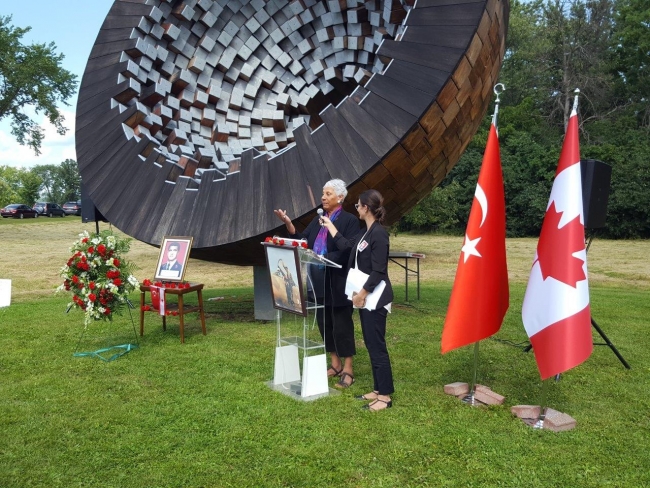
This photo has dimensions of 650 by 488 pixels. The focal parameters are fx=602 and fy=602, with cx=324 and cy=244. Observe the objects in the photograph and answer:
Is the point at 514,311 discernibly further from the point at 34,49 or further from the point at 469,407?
the point at 34,49

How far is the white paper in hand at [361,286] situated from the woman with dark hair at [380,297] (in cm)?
2

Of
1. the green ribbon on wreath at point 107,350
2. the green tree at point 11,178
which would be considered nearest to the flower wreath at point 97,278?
the green ribbon on wreath at point 107,350

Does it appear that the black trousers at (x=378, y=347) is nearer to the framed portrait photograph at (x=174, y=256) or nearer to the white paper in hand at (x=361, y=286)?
the white paper in hand at (x=361, y=286)

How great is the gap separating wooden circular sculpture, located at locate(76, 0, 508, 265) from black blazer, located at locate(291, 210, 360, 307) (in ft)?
2.10

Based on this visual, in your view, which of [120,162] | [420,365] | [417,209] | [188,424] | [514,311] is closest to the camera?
[188,424]

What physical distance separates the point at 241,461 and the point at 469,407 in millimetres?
1570

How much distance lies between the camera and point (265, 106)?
7188mm

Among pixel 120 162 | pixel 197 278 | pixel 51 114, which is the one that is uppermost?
pixel 51 114

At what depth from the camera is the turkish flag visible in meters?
4.04

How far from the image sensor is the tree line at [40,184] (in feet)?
126

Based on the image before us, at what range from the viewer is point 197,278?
12.8m

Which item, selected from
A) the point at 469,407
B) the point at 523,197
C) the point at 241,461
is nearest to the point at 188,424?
the point at 241,461

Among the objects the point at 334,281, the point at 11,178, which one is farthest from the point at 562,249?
the point at 11,178

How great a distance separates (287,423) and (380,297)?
0.97 metres
